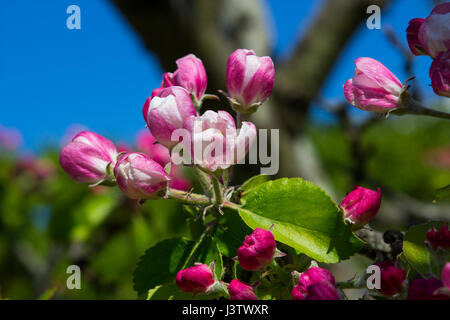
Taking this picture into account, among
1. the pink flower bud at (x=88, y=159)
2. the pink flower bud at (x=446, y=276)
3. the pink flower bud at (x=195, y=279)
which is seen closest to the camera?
the pink flower bud at (x=446, y=276)

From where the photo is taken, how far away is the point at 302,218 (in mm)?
560

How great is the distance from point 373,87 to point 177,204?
93 centimetres

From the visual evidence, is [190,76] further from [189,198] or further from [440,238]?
[440,238]

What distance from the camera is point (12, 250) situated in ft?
7.49

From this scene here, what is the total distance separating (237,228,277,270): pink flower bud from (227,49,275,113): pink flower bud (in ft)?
0.68

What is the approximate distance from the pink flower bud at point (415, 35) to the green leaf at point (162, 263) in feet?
1.26

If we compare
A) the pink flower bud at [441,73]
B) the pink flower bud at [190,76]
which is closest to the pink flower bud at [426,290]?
the pink flower bud at [441,73]

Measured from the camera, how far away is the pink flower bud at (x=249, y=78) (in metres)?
0.63

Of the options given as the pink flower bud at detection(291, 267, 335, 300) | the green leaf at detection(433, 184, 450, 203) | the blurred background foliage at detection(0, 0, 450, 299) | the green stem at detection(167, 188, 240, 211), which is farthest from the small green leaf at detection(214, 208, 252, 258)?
the blurred background foliage at detection(0, 0, 450, 299)

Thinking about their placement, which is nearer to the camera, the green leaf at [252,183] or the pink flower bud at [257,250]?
the pink flower bud at [257,250]

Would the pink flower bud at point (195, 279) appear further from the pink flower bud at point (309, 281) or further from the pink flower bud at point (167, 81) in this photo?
the pink flower bud at point (167, 81)

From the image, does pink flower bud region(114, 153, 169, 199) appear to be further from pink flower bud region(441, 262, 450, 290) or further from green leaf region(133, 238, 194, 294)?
pink flower bud region(441, 262, 450, 290)

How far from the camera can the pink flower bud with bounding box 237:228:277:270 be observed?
50 cm
